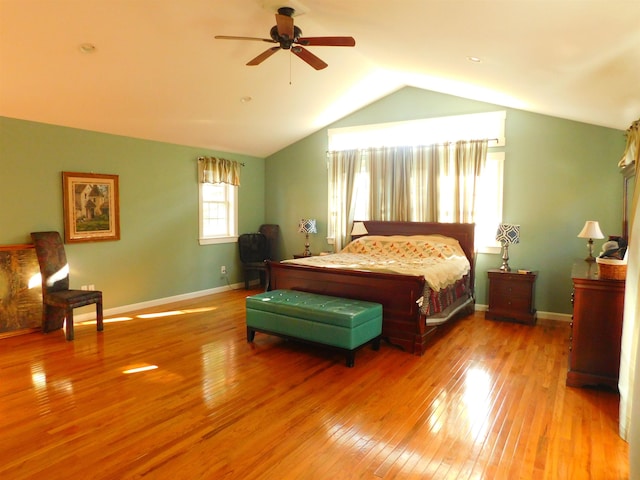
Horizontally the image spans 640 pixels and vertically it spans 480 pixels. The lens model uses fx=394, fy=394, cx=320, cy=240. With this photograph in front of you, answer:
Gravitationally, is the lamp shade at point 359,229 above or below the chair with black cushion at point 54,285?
above

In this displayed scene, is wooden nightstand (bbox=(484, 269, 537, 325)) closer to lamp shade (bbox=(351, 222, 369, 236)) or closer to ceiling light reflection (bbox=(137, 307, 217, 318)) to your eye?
lamp shade (bbox=(351, 222, 369, 236))

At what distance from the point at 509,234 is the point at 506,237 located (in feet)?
0.17

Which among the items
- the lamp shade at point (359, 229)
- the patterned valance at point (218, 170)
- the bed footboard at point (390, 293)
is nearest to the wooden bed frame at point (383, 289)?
the bed footboard at point (390, 293)

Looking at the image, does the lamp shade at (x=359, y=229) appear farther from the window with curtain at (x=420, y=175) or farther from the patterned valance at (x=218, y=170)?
the patterned valance at (x=218, y=170)

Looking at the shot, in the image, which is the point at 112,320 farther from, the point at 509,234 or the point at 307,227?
the point at 509,234

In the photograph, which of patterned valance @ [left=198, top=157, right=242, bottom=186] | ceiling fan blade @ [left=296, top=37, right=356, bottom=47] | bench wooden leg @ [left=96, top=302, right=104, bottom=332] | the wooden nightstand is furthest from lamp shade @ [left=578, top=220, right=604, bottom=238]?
bench wooden leg @ [left=96, top=302, right=104, bottom=332]

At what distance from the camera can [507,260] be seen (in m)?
5.07

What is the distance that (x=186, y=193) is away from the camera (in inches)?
239

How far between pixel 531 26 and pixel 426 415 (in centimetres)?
261

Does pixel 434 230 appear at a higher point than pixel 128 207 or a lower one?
lower

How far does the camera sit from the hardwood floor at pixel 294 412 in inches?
84.4

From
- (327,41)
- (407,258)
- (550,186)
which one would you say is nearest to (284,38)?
(327,41)

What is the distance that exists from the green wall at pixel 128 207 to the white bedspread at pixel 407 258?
7.00ft

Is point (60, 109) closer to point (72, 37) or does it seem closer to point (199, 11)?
point (72, 37)
